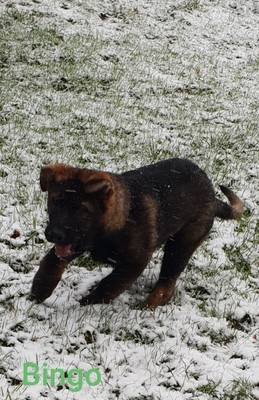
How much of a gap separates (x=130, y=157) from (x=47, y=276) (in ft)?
13.5

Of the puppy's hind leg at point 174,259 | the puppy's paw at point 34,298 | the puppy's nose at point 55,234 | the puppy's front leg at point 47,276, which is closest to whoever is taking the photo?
the puppy's nose at point 55,234

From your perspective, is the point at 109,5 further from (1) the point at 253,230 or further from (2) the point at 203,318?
(2) the point at 203,318

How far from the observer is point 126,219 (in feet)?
13.8

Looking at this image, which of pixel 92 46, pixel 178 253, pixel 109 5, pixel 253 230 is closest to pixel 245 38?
pixel 109 5

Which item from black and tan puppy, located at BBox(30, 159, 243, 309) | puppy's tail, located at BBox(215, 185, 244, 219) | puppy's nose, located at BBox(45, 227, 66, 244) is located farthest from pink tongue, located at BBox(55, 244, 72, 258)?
puppy's tail, located at BBox(215, 185, 244, 219)

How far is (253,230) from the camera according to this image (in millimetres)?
6645

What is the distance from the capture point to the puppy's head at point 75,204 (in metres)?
3.68

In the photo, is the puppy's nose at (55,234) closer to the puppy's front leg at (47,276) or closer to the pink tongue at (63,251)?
the pink tongue at (63,251)

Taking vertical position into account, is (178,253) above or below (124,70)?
above

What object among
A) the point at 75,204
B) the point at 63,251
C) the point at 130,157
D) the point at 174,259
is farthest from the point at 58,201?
the point at 130,157

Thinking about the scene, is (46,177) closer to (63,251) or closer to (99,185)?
(99,185)

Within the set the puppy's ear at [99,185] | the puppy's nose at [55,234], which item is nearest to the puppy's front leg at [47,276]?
the puppy's nose at [55,234]

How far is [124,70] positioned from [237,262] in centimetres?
751

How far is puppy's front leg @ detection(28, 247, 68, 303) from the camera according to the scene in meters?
4.32
